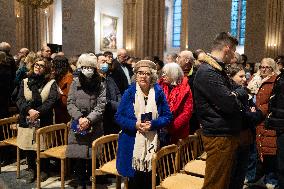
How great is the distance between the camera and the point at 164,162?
3707mm

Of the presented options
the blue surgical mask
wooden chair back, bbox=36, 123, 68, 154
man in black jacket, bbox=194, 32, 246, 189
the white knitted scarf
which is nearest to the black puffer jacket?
man in black jacket, bbox=194, 32, 246, 189

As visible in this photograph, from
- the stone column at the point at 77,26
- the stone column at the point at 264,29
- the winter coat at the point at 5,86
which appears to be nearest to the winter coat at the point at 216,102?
the winter coat at the point at 5,86

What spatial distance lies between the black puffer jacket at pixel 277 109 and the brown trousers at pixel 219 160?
946 millimetres

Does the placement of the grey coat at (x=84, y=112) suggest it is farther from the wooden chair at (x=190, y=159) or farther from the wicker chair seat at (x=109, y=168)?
the wooden chair at (x=190, y=159)

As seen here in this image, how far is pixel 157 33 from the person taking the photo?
12.8 metres

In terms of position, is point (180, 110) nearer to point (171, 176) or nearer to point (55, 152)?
point (171, 176)

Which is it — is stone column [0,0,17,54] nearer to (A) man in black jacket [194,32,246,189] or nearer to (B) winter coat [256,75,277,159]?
(B) winter coat [256,75,277,159]

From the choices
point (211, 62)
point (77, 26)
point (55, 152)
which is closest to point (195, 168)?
point (211, 62)

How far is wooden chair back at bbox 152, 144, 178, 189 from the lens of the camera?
341 cm

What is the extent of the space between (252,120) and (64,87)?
10.2 feet

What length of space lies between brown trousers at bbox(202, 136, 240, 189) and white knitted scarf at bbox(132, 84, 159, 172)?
0.83m

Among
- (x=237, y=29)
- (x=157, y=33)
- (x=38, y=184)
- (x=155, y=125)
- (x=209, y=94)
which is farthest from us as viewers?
(x=237, y=29)

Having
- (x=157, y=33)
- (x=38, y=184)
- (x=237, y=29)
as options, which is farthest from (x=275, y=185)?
(x=237, y=29)

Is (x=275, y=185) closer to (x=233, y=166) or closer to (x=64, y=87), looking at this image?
(x=233, y=166)
